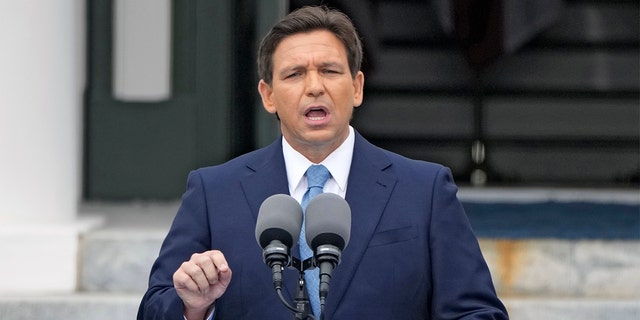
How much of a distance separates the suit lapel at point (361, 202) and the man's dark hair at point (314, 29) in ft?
0.69

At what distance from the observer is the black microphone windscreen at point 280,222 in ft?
7.90

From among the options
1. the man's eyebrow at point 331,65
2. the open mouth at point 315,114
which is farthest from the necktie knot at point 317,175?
the man's eyebrow at point 331,65

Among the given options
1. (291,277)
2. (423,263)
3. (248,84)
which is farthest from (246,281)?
(248,84)

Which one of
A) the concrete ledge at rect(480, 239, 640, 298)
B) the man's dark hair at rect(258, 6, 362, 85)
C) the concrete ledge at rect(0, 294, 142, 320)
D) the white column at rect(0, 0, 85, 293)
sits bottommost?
the concrete ledge at rect(0, 294, 142, 320)

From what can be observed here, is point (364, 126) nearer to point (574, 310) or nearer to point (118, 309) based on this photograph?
point (574, 310)

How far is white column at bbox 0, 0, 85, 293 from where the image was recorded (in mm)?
6285

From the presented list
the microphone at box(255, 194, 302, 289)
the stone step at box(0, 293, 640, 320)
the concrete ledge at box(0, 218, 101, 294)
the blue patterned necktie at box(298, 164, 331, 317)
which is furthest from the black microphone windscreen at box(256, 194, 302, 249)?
the concrete ledge at box(0, 218, 101, 294)

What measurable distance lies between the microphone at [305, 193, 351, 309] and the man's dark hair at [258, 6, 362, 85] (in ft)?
2.00

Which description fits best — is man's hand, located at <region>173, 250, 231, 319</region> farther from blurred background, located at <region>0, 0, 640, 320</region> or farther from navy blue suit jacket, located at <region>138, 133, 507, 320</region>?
blurred background, located at <region>0, 0, 640, 320</region>

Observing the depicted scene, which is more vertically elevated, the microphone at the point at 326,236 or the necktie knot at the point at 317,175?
the necktie knot at the point at 317,175

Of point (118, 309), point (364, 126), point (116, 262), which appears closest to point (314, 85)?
point (118, 309)

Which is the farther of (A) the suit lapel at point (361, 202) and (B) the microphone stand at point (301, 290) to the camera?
(A) the suit lapel at point (361, 202)

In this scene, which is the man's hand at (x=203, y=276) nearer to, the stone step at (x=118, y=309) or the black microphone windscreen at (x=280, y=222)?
the black microphone windscreen at (x=280, y=222)

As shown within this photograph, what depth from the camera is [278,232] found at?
2.41m
